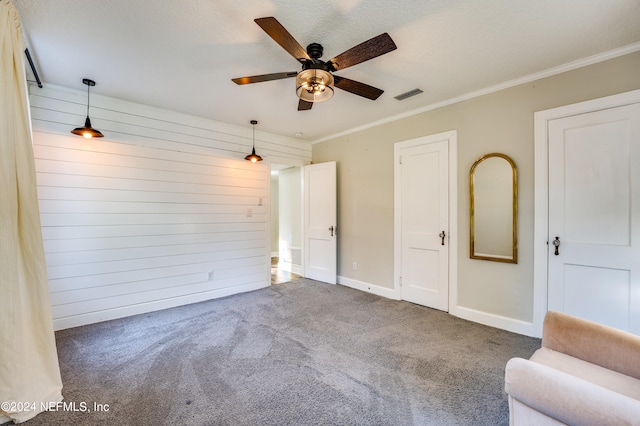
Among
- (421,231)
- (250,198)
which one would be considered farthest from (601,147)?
(250,198)

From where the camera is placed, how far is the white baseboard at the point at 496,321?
2.77 m

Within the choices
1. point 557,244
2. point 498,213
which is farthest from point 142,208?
point 557,244

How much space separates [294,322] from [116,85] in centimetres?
326

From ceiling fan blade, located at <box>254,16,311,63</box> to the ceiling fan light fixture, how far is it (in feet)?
0.37

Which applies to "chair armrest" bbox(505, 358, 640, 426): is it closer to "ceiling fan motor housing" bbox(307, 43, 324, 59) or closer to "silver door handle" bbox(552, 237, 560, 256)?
"silver door handle" bbox(552, 237, 560, 256)

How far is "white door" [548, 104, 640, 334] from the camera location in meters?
2.27

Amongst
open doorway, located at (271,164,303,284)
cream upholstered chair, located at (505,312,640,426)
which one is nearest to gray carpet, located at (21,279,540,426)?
cream upholstered chair, located at (505,312,640,426)

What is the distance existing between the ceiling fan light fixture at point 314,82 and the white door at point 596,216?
2.24 meters

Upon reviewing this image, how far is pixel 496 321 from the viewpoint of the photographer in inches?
117

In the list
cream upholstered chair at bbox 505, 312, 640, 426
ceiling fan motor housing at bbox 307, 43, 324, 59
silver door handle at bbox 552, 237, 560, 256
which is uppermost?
ceiling fan motor housing at bbox 307, 43, 324, 59

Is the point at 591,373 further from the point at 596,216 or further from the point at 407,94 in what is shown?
the point at 407,94

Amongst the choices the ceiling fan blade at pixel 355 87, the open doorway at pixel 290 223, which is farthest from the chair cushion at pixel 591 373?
the open doorway at pixel 290 223

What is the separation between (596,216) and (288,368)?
2971 mm

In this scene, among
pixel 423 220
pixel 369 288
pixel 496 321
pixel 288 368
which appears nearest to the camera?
pixel 288 368
